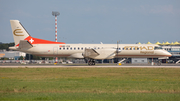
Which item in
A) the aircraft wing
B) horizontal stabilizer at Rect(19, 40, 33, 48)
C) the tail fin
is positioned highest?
the tail fin

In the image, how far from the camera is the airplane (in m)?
39.3

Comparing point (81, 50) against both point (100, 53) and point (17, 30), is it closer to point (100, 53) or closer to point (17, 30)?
point (100, 53)

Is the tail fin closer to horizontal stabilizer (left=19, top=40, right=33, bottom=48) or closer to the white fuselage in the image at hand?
horizontal stabilizer (left=19, top=40, right=33, bottom=48)

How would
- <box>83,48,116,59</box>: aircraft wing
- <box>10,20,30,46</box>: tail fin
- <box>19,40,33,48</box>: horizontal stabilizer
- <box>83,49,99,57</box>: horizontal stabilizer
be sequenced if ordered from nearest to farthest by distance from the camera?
1. <box>83,49,99,57</box>: horizontal stabilizer
2. <box>19,40,33,48</box>: horizontal stabilizer
3. <box>83,48,116,59</box>: aircraft wing
4. <box>10,20,30,46</box>: tail fin

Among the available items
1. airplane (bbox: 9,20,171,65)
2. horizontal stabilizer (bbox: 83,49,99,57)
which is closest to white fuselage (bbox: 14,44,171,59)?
airplane (bbox: 9,20,171,65)

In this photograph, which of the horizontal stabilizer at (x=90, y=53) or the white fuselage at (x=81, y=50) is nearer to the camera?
the horizontal stabilizer at (x=90, y=53)

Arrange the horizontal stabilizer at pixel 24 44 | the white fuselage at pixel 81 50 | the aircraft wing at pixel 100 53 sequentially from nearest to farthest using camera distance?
the horizontal stabilizer at pixel 24 44
the aircraft wing at pixel 100 53
the white fuselage at pixel 81 50

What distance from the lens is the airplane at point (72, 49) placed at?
3934 cm

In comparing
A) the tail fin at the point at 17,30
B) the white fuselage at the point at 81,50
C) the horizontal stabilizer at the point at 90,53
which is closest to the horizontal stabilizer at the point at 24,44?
the white fuselage at the point at 81,50

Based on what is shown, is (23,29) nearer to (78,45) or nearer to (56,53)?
(56,53)

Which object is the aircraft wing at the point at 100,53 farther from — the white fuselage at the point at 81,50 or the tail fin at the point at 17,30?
the tail fin at the point at 17,30

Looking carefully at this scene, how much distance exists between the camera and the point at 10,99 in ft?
36.3

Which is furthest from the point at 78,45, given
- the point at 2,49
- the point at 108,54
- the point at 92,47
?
the point at 2,49

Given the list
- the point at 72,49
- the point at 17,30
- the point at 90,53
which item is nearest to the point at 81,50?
the point at 72,49
